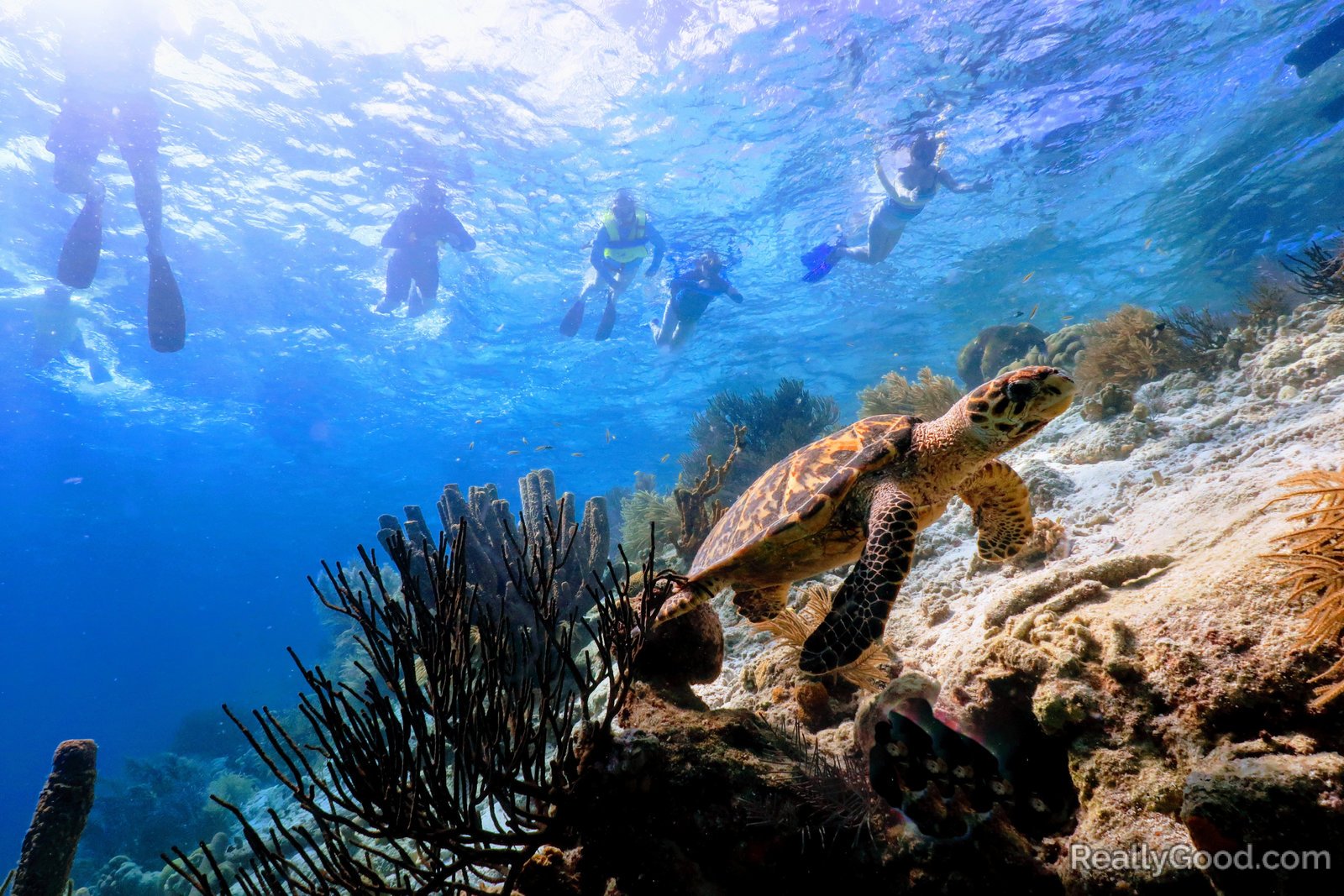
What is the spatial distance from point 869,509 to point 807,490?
416 mm

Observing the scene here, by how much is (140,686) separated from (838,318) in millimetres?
95426

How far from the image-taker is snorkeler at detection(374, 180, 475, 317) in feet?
46.6

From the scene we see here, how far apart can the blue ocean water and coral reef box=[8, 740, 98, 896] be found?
12185 mm

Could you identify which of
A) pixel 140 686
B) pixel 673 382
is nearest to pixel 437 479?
pixel 673 382

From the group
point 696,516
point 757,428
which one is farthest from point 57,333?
point 696,516

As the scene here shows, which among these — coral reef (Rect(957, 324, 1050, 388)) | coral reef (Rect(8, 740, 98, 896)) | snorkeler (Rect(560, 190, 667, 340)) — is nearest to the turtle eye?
coral reef (Rect(8, 740, 98, 896))

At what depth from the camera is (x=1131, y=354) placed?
6488mm

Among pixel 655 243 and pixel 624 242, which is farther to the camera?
pixel 655 243

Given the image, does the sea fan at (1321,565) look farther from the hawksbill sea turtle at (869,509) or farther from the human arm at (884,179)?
the human arm at (884,179)

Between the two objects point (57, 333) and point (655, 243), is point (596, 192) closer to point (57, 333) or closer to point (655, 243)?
point (655, 243)

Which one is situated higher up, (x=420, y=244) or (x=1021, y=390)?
(x=420, y=244)

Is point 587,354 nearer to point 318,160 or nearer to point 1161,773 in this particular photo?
point 318,160

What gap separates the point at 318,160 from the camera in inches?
525

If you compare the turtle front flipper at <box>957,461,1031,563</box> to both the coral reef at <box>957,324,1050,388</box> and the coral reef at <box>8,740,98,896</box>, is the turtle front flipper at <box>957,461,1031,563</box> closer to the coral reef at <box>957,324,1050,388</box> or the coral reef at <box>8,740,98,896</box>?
the coral reef at <box>8,740,98,896</box>
